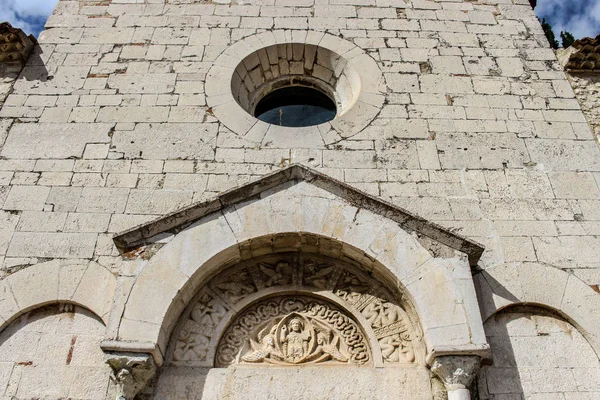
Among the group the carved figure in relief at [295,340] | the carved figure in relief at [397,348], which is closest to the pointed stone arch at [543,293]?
the carved figure in relief at [397,348]

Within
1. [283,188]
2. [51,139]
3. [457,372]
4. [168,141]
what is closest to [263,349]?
[283,188]

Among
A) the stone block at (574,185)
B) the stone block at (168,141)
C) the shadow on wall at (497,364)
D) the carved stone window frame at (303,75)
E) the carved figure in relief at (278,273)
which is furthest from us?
the carved stone window frame at (303,75)

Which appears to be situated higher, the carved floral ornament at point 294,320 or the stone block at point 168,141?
the stone block at point 168,141

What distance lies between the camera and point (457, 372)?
3.89 metres

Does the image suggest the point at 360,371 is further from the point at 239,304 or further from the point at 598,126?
the point at 598,126

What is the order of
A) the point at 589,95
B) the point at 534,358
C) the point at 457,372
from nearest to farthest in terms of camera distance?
the point at 457,372 → the point at 534,358 → the point at 589,95

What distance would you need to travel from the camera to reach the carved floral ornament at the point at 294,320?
4379 mm

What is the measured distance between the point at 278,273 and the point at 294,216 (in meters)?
0.59

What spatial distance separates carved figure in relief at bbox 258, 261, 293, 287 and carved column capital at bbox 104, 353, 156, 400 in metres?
1.28

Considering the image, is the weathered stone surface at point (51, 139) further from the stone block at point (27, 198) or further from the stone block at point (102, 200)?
the stone block at point (102, 200)

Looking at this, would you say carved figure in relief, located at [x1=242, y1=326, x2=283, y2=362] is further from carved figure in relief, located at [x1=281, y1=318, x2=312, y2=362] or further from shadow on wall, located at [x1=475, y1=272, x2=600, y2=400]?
shadow on wall, located at [x1=475, y1=272, x2=600, y2=400]

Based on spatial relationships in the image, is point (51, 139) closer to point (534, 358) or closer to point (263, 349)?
point (263, 349)

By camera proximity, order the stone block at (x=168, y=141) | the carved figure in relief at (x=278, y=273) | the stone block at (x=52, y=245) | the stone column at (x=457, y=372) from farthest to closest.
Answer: the stone block at (x=168, y=141) → the carved figure in relief at (x=278, y=273) → the stone block at (x=52, y=245) → the stone column at (x=457, y=372)

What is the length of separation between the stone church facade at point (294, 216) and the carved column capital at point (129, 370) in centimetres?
2
